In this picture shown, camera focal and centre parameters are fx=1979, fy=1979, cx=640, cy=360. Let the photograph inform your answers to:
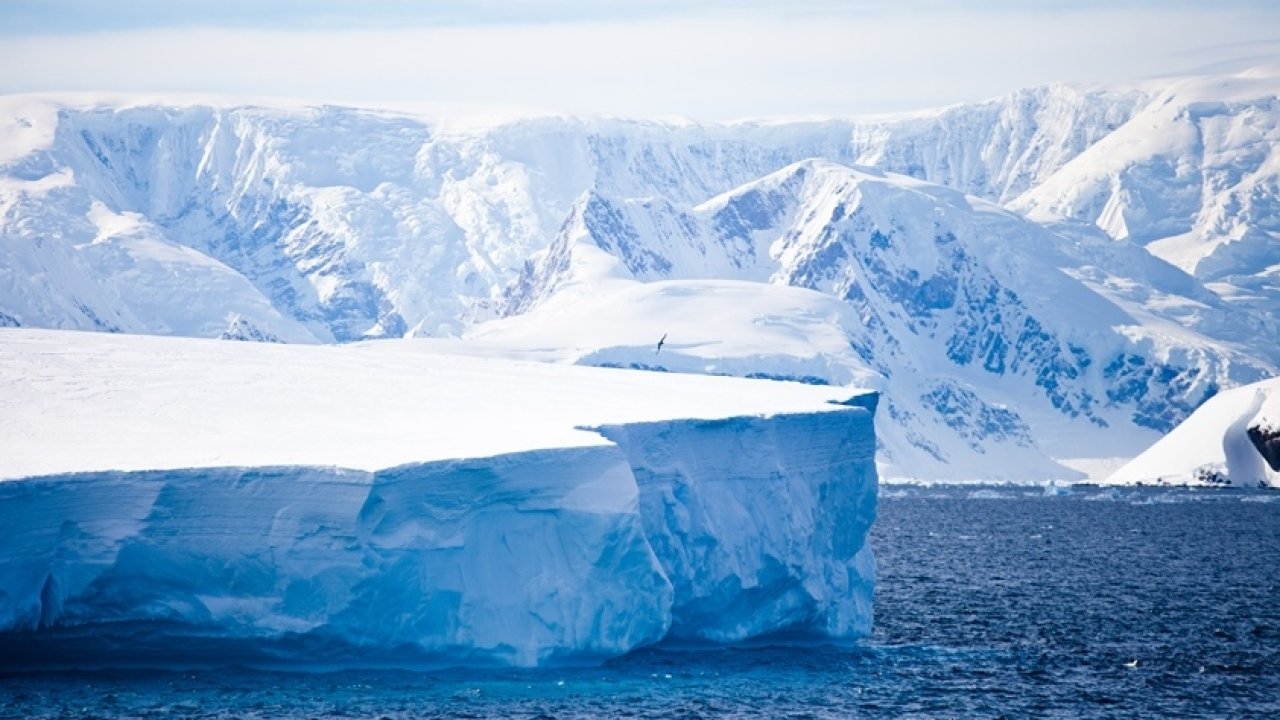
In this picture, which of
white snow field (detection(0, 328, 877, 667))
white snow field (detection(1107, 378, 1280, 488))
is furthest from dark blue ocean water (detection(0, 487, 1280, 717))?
white snow field (detection(1107, 378, 1280, 488))

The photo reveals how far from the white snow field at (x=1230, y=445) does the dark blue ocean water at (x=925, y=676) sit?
300 ft

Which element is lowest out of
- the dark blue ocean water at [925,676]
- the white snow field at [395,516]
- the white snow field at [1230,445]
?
the white snow field at [1230,445]

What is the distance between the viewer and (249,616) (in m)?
37.9

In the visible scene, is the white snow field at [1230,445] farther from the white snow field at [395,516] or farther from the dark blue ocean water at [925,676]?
the white snow field at [395,516]

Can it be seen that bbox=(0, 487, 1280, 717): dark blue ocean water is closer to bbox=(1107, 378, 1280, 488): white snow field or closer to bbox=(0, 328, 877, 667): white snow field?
bbox=(0, 328, 877, 667): white snow field

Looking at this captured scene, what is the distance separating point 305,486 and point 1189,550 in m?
57.5

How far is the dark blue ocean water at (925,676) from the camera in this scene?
37312mm

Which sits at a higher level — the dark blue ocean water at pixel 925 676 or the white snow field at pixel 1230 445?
the dark blue ocean water at pixel 925 676

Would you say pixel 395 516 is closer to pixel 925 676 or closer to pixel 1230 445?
pixel 925 676

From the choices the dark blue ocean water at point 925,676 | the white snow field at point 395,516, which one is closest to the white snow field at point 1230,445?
the dark blue ocean water at point 925,676

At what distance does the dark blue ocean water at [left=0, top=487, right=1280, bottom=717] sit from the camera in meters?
37.3

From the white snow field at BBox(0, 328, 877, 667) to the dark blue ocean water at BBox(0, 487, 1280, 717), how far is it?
885mm

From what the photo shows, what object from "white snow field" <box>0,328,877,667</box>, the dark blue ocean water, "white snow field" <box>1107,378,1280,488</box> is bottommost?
"white snow field" <box>1107,378,1280,488</box>

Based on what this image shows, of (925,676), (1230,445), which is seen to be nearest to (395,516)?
(925,676)
